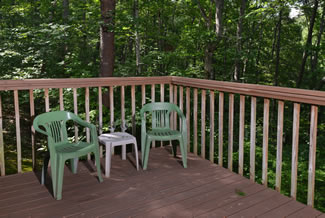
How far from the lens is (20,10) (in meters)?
8.64

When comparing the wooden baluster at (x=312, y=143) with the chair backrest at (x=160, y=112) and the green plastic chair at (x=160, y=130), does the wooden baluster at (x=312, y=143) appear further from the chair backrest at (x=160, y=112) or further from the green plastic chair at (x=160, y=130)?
the chair backrest at (x=160, y=112)

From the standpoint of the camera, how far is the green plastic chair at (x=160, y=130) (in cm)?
329

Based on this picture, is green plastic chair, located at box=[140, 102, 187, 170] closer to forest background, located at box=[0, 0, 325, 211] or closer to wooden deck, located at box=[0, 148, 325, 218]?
wooden deck, located at box=[0, 148, 325, 218]

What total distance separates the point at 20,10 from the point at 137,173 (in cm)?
755

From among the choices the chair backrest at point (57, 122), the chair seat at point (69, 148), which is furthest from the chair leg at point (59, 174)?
the chair backrest at point (57, 122)

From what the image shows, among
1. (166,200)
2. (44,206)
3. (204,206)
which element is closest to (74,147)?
(44,206)

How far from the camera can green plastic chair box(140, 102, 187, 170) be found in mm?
3285

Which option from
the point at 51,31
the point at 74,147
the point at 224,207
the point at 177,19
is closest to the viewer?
the point at 224,207

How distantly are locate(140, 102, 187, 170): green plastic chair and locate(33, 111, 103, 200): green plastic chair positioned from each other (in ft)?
2.05

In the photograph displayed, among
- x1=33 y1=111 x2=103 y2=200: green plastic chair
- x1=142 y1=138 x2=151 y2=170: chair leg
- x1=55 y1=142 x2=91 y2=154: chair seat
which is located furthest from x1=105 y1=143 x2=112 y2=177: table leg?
x1=142 y1=138 x2=151 y2=170: chair leg

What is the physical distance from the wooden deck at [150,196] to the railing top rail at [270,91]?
0.89 metres

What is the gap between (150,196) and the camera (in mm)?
2664

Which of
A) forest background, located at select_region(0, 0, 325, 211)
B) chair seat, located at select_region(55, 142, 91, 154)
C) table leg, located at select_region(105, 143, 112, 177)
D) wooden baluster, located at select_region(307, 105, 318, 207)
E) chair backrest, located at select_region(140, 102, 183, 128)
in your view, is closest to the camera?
wooden baluster, located at select_region(307, 105, 318, 207)

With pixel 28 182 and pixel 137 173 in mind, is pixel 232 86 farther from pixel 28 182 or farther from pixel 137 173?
pixel 28 182
